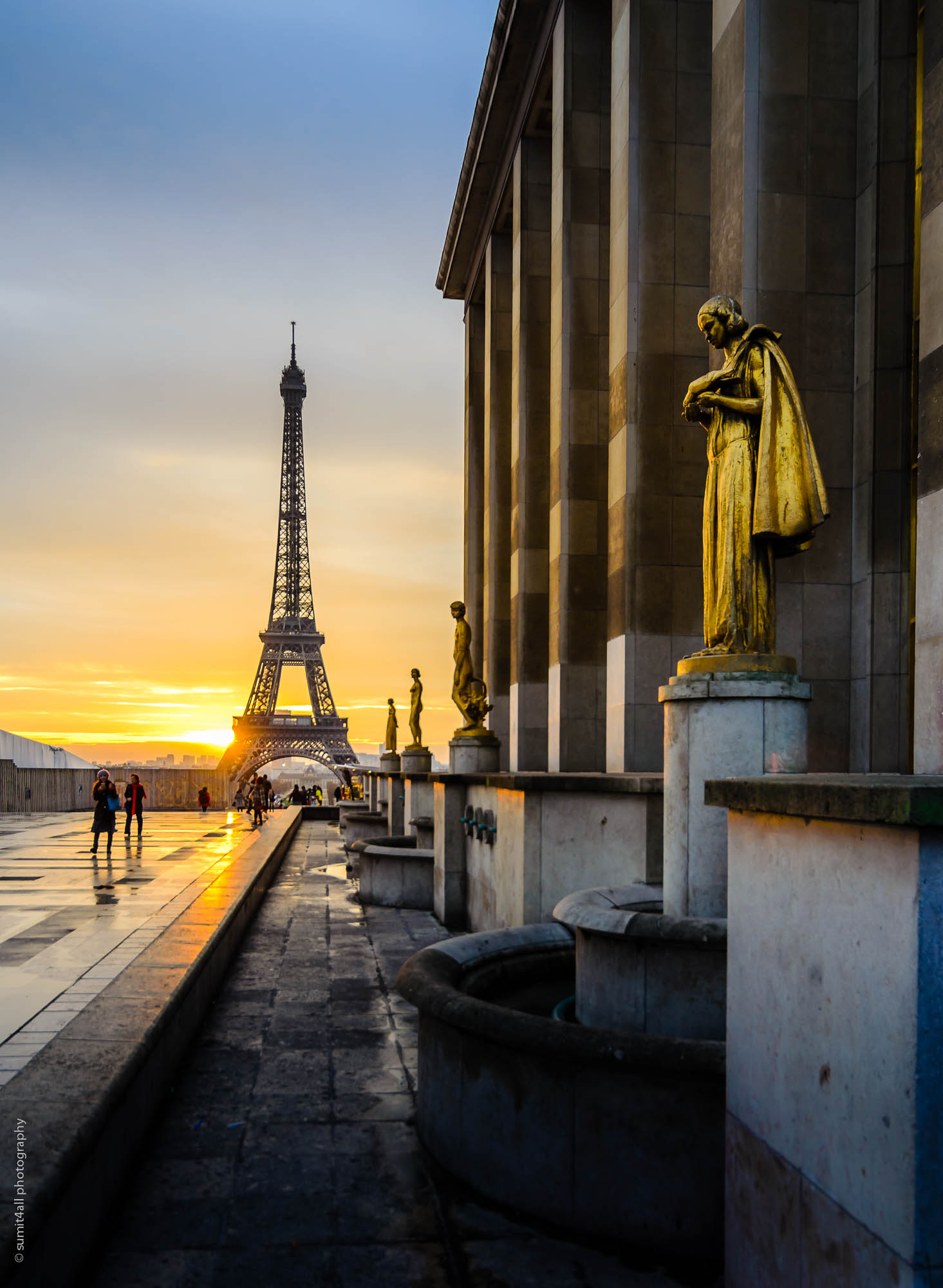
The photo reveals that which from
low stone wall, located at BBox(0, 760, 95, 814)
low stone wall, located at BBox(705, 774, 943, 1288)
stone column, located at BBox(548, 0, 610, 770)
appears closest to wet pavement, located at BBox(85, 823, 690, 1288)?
low stone wall, located at BBox(705, 774, 943, 1288)

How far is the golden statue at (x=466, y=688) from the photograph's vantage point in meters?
16.2

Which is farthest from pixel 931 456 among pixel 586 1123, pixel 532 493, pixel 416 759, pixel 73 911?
pixel 416 759

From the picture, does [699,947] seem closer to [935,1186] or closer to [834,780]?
[834,780]

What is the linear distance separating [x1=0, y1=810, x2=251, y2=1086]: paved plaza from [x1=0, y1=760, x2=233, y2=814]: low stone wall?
47.4 feet

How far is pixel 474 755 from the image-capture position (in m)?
15.9

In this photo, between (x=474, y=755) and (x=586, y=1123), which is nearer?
(x=586, y=1123)

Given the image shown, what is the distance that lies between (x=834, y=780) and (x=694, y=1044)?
179 cm

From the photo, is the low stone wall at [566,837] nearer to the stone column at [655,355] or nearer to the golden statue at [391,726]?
the stone column at [655,355]

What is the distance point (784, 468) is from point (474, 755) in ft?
32.0

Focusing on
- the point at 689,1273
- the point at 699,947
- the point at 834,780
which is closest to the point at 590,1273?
the point at 689,1273

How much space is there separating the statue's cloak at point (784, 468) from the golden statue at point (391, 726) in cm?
2893

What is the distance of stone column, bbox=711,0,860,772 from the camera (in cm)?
1092

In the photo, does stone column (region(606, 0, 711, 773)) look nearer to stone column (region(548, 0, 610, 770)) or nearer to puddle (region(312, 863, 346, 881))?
stone column (region(548, 0, 610, 770))

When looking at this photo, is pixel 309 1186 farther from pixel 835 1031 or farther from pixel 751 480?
pixel 751 480
